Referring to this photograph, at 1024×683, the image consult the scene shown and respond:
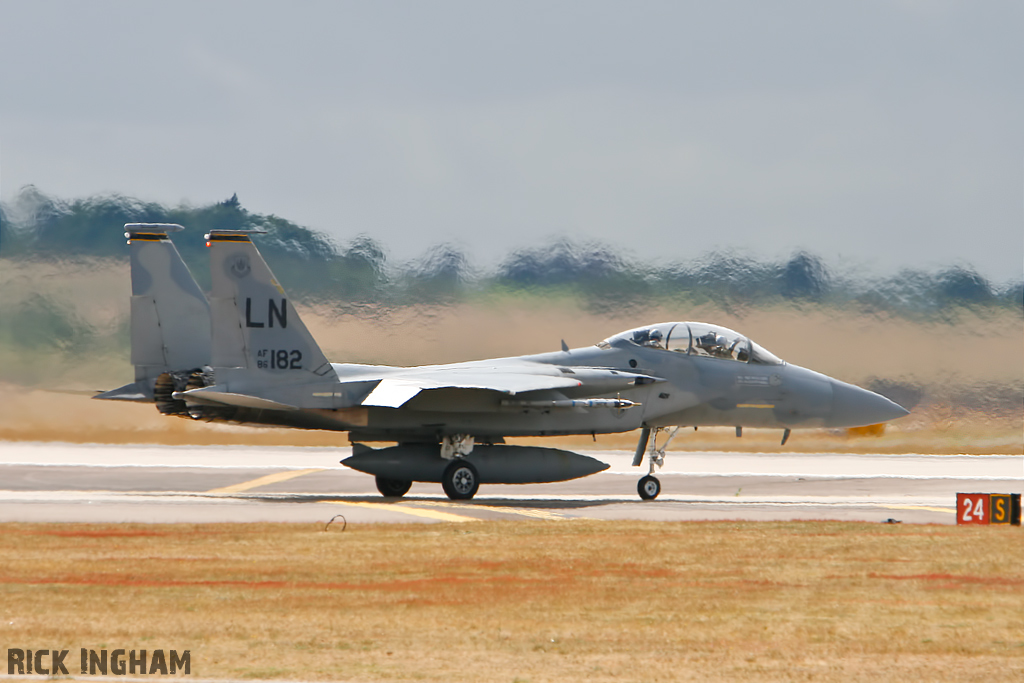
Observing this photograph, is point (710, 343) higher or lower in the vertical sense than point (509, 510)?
higher

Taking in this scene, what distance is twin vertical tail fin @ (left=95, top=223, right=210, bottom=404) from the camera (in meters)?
23.0

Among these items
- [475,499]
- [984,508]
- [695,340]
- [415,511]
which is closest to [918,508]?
[984,508]

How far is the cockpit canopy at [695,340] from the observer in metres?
22.7

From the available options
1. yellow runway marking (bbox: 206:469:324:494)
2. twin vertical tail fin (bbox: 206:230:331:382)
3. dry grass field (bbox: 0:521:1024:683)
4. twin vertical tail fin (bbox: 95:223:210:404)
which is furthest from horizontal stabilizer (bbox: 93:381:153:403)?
dry grass field (bbox: 0:521:1024:683)

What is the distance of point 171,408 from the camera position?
20.9 meters

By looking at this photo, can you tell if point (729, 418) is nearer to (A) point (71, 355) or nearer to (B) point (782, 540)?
(B) point (782, 540)

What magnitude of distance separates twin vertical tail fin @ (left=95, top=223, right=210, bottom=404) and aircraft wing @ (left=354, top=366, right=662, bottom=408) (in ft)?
16.1

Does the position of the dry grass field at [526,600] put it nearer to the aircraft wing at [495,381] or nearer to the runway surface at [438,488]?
the runway surface at [438,488]

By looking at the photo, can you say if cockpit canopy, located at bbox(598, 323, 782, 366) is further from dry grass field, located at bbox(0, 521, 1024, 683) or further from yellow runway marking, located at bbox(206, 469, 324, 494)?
yellow runway marking, located at bbox(206, 469, 324, 494)

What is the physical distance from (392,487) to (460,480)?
1.97 meters

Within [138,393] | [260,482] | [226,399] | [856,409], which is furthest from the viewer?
[260,482]

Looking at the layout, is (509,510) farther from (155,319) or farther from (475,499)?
(155,319)

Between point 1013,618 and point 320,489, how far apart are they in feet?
55.9

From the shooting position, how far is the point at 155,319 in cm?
2303
